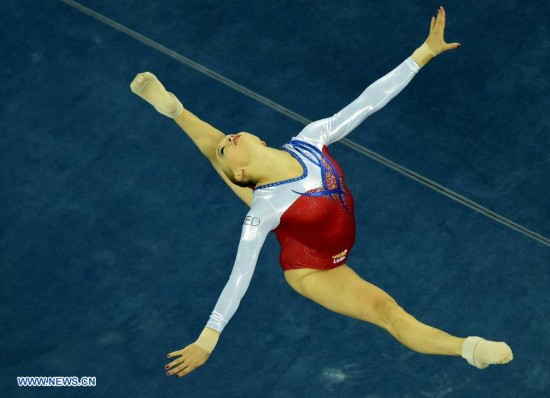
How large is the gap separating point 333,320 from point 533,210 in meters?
1.37

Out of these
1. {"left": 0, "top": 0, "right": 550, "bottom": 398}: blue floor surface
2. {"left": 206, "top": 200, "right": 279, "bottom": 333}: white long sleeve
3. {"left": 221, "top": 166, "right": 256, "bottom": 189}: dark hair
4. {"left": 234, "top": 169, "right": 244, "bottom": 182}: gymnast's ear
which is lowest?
{"left": 0, "top": 0, "right": 550, "bottom": 398}: blue floor surface

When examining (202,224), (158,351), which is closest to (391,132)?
(202,224)

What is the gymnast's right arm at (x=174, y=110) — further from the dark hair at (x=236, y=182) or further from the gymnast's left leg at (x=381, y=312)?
the gymnast's left leg at (x=381, y=312)

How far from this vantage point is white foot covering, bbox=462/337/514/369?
667 cm

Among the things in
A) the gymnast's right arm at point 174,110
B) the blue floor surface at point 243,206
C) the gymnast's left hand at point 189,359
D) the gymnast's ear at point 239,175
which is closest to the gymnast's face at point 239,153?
the gymnast's ear at point 239,175

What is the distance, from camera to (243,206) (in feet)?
27.9

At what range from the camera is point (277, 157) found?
7246 mm

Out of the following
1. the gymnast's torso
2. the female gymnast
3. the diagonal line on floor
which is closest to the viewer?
the female gymnast

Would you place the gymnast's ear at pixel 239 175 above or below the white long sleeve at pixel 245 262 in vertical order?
above

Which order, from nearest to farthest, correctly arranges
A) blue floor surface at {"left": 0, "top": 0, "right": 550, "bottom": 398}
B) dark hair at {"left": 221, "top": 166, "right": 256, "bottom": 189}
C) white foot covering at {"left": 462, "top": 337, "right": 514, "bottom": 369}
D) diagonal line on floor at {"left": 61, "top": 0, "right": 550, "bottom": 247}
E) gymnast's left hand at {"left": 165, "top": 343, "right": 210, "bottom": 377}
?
white foot covering at {"left": 462, "top": 337, "right": 514, "bottom": 369} → gymnast's left hand at {"left": 165, "top": 343, "right": 210, "bottom": 377} → dark hair at {"left": 221, "top": 166, "right": 256, "bottom": 189} → blue floor surface at {"left": 0, "top": 0, "right": 550, "bottom": 398} → diagonal line on floor at {"left": 61, "top": 0, "right": 550, "bottom": 247}

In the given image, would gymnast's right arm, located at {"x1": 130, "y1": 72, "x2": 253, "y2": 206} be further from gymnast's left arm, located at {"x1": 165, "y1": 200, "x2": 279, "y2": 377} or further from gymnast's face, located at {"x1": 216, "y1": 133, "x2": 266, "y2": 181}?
gymnast's left arm, located at {"x1": 165, "y1": 200, "x2": 279, "y2": 377}

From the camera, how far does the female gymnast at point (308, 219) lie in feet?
23.0

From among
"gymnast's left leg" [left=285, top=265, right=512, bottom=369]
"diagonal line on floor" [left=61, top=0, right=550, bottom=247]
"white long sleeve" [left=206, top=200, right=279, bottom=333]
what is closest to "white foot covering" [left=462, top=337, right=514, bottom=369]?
"gymnast's left leg" [left=285, top=265, right=512, bottom=369]

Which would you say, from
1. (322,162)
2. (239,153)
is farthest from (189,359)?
(322,162)
